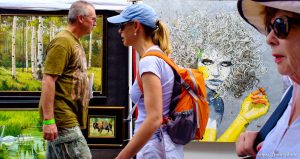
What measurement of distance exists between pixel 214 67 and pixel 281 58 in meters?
6.06

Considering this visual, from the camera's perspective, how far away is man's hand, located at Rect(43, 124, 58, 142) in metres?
3.75

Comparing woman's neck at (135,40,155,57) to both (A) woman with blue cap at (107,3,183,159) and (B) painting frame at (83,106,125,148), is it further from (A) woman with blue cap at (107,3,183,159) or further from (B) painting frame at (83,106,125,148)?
(B) painting frame at (83,106,125,148)

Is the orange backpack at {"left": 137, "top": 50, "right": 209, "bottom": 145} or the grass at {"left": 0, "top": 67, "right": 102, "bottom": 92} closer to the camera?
the orange backpack at {"left": 137, "top": 50, "right": 209, "bottom": 145}

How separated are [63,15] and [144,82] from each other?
4663 mm

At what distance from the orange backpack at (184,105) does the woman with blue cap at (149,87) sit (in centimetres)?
3

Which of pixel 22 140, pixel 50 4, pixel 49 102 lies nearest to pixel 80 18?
pixel 49 102

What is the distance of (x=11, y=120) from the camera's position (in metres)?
7.27

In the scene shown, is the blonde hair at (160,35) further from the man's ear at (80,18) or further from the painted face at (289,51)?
the painted face at (289,51)

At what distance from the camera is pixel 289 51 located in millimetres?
1480

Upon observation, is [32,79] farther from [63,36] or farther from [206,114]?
[206,114]

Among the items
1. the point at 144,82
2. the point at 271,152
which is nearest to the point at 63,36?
the point at 144,82

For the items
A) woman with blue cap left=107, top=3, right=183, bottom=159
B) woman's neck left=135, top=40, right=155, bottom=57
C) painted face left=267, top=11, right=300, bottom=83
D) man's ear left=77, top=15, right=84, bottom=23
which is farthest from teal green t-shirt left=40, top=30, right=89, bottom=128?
painted face left=267, top=11, right=300, bottom=83

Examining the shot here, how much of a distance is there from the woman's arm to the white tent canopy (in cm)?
384

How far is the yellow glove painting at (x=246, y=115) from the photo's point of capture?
748 cm
